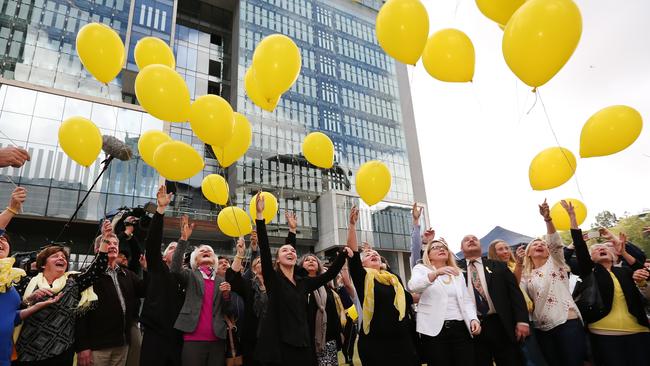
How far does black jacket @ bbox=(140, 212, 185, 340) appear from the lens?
126 inches

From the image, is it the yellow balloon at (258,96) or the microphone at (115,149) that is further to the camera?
the microphone at (115,149)

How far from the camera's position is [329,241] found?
29969 mm

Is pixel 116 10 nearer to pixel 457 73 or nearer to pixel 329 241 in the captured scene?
pixel 329 241

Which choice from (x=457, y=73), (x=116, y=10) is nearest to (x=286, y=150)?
(x=116, y=10)

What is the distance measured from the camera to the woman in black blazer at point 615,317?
11.2ft

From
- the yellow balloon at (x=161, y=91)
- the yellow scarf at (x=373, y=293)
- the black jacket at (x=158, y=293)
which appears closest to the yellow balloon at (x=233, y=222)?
the yellow balloon at (x=161, y=91)

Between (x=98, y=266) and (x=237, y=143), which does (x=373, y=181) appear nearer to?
(x=237, y=143)

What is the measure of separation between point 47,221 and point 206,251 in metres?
19.6

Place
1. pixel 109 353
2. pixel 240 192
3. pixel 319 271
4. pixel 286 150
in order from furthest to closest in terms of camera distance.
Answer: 1. pixel 286 150
2. pixel 240 192
3. pixel 319 271
4. pixel 109 353

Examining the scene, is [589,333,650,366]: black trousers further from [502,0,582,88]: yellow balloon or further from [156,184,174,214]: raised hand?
[156,184,174,214]: raised hand

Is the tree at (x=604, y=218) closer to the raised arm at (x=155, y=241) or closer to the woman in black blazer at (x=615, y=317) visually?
the woman in black blazer at (x=615, y=317)

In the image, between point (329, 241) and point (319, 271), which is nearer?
point (319, 271)

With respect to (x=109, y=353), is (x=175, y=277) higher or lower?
higher

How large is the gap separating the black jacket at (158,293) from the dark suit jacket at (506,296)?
2876 millimetres
